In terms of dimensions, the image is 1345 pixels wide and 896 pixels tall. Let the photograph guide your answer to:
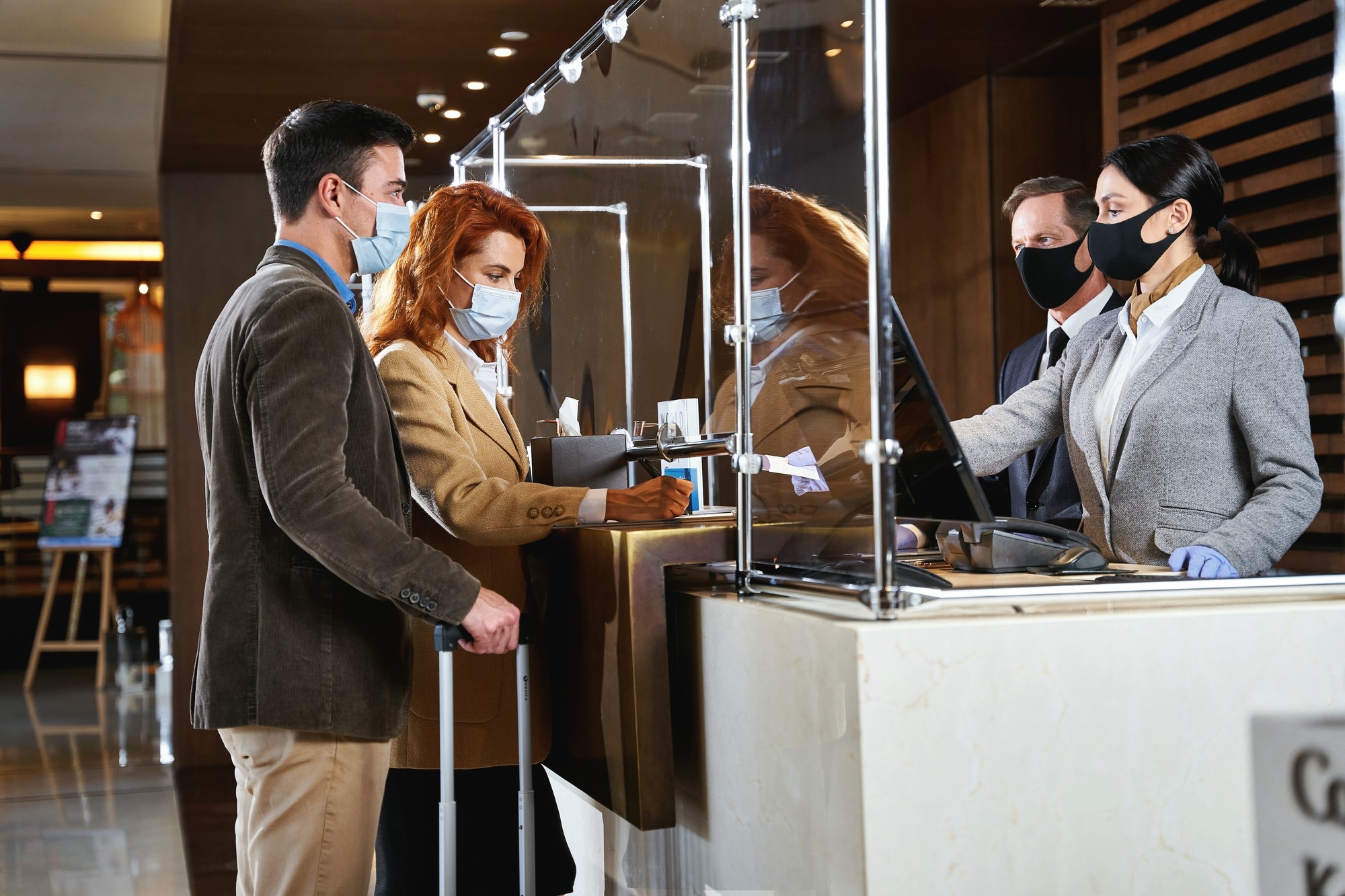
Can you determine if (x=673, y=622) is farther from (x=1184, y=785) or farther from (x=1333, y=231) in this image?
(x=1333, y=231)

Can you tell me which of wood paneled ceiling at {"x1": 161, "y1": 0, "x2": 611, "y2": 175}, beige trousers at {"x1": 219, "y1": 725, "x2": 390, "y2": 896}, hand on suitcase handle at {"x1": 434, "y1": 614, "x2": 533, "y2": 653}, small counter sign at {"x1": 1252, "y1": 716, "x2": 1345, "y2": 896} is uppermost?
wood paneled ceiling at {"x1": 161, "y1": 0, "x2": 611, "y2": 175}

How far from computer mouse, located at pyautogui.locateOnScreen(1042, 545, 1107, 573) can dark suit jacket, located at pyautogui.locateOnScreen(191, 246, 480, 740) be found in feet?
2.72

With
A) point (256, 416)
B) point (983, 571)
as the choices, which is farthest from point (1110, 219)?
point (256, 416)

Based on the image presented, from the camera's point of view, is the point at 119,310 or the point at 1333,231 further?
the point at 119,310

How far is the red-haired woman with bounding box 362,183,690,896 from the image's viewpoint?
82.2 inches

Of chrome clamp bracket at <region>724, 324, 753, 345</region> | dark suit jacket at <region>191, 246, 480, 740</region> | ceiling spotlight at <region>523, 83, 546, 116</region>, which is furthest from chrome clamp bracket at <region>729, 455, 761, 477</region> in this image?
Result: ceiling spotlight at <region>523, 83, 546, 116</region>

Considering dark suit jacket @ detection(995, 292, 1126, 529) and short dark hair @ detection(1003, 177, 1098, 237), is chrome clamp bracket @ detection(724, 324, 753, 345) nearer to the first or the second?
dark suit jacket @ detection(995, 292, 1126, 529)

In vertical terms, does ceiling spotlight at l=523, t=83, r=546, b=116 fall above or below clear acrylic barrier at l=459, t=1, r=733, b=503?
above

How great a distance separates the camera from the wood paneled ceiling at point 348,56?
379 cm

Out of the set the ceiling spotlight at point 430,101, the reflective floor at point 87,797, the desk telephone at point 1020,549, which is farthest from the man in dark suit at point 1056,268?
the reflective floor at point 87,797

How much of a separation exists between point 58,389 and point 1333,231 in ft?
34.9

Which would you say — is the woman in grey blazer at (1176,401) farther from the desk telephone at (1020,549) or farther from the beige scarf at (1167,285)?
the desk telephone at (1020,549)

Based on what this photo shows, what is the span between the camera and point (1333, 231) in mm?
3652

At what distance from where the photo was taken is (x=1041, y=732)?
4.61 ft
